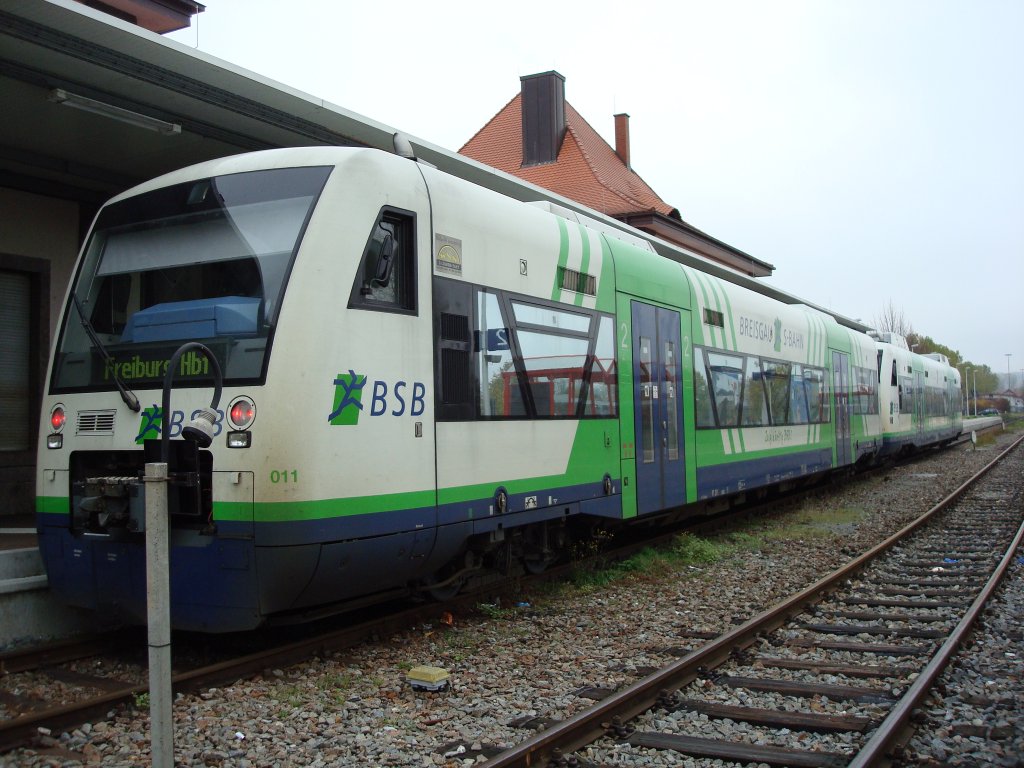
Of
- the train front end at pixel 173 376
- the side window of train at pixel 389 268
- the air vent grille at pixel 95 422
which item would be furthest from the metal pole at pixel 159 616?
the air vent grille at pixel 95 422

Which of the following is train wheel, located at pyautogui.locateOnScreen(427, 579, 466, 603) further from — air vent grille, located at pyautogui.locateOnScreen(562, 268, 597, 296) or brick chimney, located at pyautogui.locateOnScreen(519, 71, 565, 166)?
brick chimney, located at pyautogui.locateOnScreen(519, 71, 565, 166)

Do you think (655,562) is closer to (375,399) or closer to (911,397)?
(375,399)

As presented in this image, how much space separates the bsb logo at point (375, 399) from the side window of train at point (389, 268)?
1.57 ft

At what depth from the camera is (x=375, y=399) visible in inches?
227

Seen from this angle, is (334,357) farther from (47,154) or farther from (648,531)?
(648,531)

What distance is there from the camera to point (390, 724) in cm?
478

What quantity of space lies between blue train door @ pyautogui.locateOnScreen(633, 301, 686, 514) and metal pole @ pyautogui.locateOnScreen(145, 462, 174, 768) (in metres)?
6.02

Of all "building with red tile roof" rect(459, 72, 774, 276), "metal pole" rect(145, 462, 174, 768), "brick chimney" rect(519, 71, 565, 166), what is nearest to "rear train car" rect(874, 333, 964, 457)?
"building with red tile roof" rect(459, 72, 774, 276)

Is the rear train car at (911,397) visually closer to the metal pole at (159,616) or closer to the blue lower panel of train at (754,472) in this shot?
the blue lower panel of train at (754,472)

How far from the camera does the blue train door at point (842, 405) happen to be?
17.3 m

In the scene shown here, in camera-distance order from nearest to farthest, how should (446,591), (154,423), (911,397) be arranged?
(154,423) → (446,591) → (911,397)

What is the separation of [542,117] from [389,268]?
25114 millimetres

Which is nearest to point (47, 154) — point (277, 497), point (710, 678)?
point (277, 497)

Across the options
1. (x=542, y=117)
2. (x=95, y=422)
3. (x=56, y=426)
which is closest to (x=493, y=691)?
(x=95, y=422)
